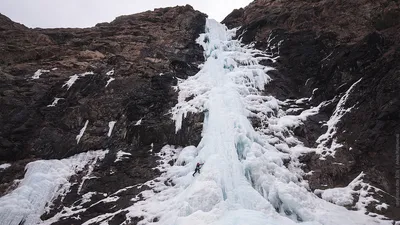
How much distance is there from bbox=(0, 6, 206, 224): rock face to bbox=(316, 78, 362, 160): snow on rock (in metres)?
4.99

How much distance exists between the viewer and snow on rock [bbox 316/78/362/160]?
12703mm

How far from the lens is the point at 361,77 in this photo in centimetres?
1444

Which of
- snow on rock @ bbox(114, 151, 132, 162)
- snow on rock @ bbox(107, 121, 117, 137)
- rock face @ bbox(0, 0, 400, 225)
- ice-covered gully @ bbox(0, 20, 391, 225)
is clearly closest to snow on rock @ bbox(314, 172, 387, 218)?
ice-covered gully @ bbox(0, 20, 391, 225)

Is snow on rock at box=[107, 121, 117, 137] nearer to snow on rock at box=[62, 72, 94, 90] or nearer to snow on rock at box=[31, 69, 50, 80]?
snow on rock at box=[62, 72, 94, 90]

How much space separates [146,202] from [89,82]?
324 inches

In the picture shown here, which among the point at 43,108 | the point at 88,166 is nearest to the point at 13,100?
the point at 43,108

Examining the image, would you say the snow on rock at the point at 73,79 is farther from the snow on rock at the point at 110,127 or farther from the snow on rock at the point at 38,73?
Answer: the snow on rock at the point at 110,127

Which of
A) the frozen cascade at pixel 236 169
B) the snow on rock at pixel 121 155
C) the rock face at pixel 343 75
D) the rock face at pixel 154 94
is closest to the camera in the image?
the frozen cascade at pixel 236 169

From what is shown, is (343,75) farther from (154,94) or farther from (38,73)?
(38,73)

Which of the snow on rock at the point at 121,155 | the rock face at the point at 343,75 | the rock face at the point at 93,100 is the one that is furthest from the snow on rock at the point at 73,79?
the rock face at the point at 343,75

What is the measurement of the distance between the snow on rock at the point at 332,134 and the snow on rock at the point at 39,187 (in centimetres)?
892

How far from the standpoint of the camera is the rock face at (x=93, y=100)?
1355cm

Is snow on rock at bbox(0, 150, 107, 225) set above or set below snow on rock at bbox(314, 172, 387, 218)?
below

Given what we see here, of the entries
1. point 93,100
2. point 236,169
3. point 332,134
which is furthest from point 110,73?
point 332,134
